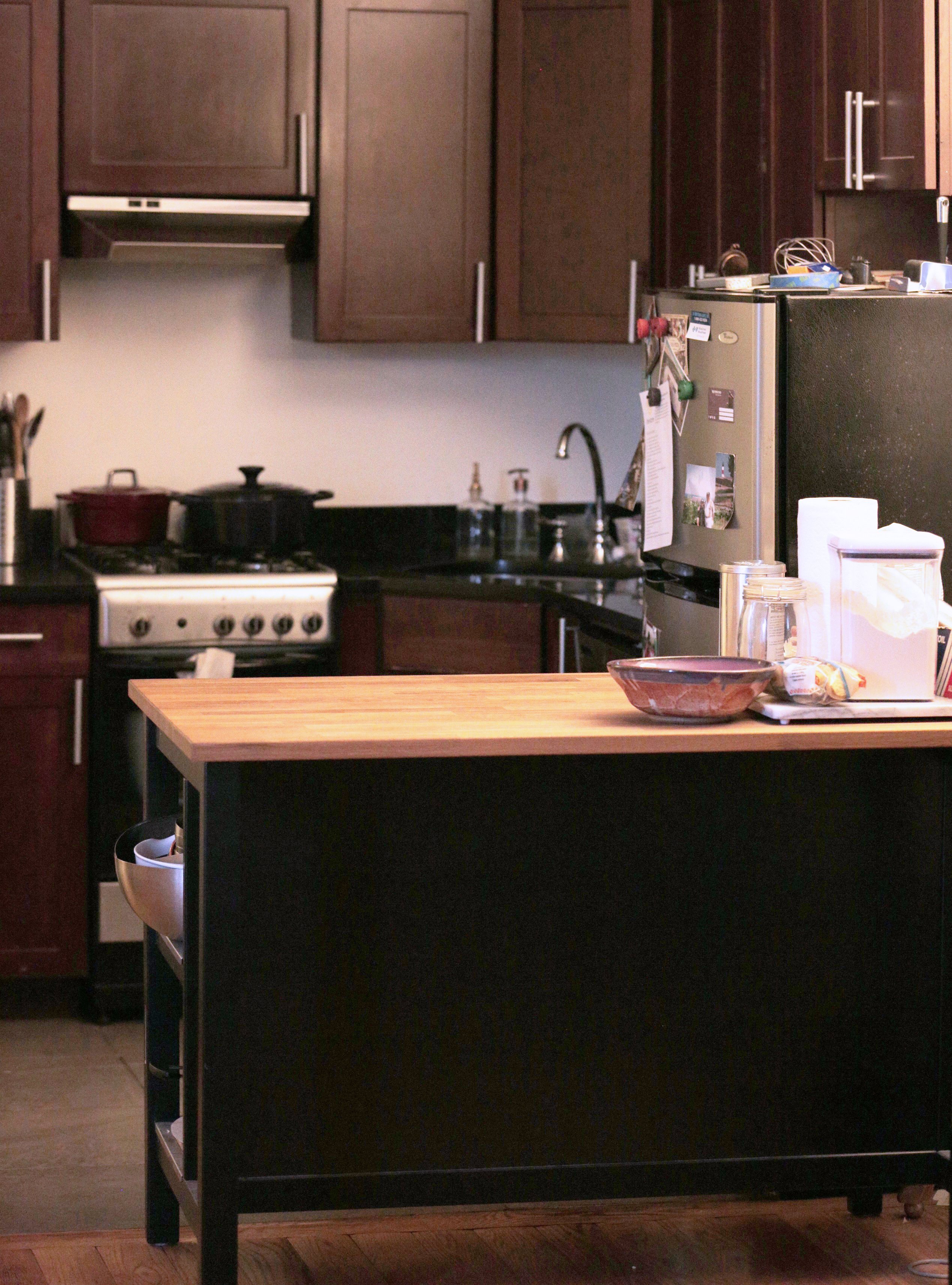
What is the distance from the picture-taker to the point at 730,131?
414 cm

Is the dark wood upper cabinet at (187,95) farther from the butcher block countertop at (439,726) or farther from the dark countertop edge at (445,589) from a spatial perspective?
the butcher block countertop at (439,726)

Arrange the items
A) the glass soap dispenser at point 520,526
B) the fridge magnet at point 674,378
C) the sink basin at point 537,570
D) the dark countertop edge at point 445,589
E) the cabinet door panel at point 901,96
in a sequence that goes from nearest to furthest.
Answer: the fridge magnet at point 674,378, the cabinet door panel at point 901,96, the dark countertop edge at point 445,589, the sink basin at point 537,570, the glass soap dispenser at point 520,526

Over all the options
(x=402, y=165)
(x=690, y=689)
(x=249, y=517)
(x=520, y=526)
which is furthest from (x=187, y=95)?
(x=690, y=689)

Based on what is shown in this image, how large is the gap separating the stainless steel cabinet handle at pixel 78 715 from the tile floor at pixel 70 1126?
0.66 meters

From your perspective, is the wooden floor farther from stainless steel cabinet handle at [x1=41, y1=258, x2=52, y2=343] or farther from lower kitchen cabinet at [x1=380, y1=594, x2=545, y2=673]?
stainless steel cabinet handle at [x1=41, y1=258, x2=52, y2=343]

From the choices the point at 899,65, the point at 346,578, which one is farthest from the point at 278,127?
the point at 899,65

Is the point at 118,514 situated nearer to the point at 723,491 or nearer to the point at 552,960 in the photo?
the point at 723,491

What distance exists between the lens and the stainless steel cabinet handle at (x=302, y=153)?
4.46 meters

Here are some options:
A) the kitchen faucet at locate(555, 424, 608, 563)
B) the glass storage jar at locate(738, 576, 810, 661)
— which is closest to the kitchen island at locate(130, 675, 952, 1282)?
the glass storage jar at locate(738, 576, 810, 661)

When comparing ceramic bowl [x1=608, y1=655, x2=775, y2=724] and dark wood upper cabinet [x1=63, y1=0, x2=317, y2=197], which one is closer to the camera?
ceramic bowl [x1=608, y1=655, x2=775, y2=724]

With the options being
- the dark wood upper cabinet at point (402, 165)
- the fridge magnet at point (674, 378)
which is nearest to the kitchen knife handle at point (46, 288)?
the dark wood upper cabinet at point (402, 165)

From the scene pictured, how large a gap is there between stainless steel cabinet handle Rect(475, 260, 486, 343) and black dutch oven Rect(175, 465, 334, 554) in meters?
0.58

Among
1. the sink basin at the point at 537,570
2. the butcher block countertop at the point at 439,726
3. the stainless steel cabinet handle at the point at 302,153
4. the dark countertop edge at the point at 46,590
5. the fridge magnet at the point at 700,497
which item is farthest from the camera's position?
the sink basin at the point at 537,570

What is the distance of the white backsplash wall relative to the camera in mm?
4840
